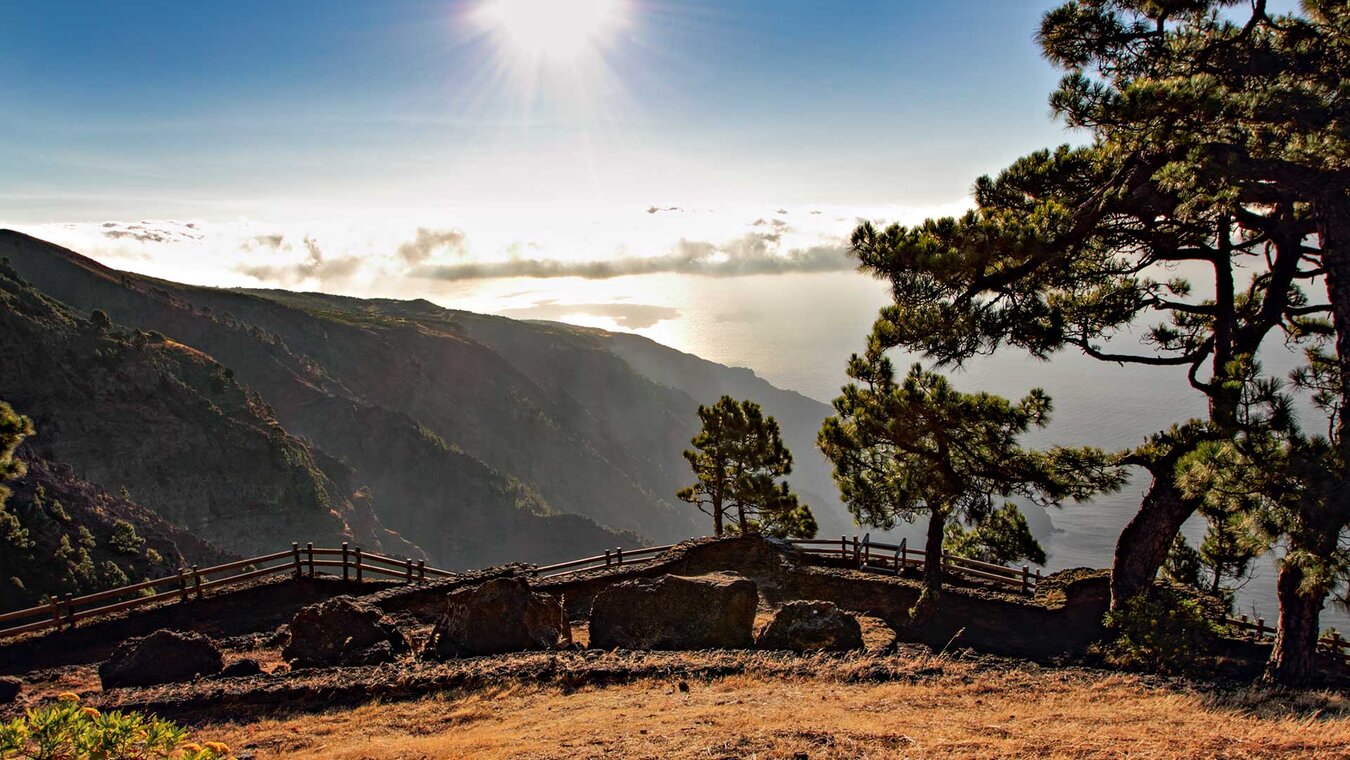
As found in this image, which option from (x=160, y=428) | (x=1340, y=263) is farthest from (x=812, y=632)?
(x=160, y=428)

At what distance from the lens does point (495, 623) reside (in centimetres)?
1536

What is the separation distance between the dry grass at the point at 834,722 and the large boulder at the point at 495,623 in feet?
8.66

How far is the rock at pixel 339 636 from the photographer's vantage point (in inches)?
587

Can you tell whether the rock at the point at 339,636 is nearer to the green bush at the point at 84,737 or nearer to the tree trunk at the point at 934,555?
the green bush at the point at 84,737

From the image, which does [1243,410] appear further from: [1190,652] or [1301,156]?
[1190,652]

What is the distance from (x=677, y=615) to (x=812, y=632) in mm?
2728

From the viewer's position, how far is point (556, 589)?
Answer: 69.5ft

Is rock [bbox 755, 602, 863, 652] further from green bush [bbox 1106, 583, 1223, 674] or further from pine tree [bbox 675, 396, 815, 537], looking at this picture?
pine tree [bbox 675, 396, 815, 537]

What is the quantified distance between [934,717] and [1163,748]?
2626mm

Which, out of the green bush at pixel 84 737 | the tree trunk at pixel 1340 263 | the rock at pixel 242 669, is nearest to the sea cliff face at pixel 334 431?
the rock at pixel 242 669

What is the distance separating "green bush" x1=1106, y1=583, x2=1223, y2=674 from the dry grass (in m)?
1.16

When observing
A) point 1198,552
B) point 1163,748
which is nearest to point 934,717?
point 1163,748

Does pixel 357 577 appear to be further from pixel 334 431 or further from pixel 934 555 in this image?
pixel 334 431

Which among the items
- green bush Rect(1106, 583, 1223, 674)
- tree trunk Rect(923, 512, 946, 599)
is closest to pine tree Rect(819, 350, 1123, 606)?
tree trunk Rect(923, 512, 946, 599)
